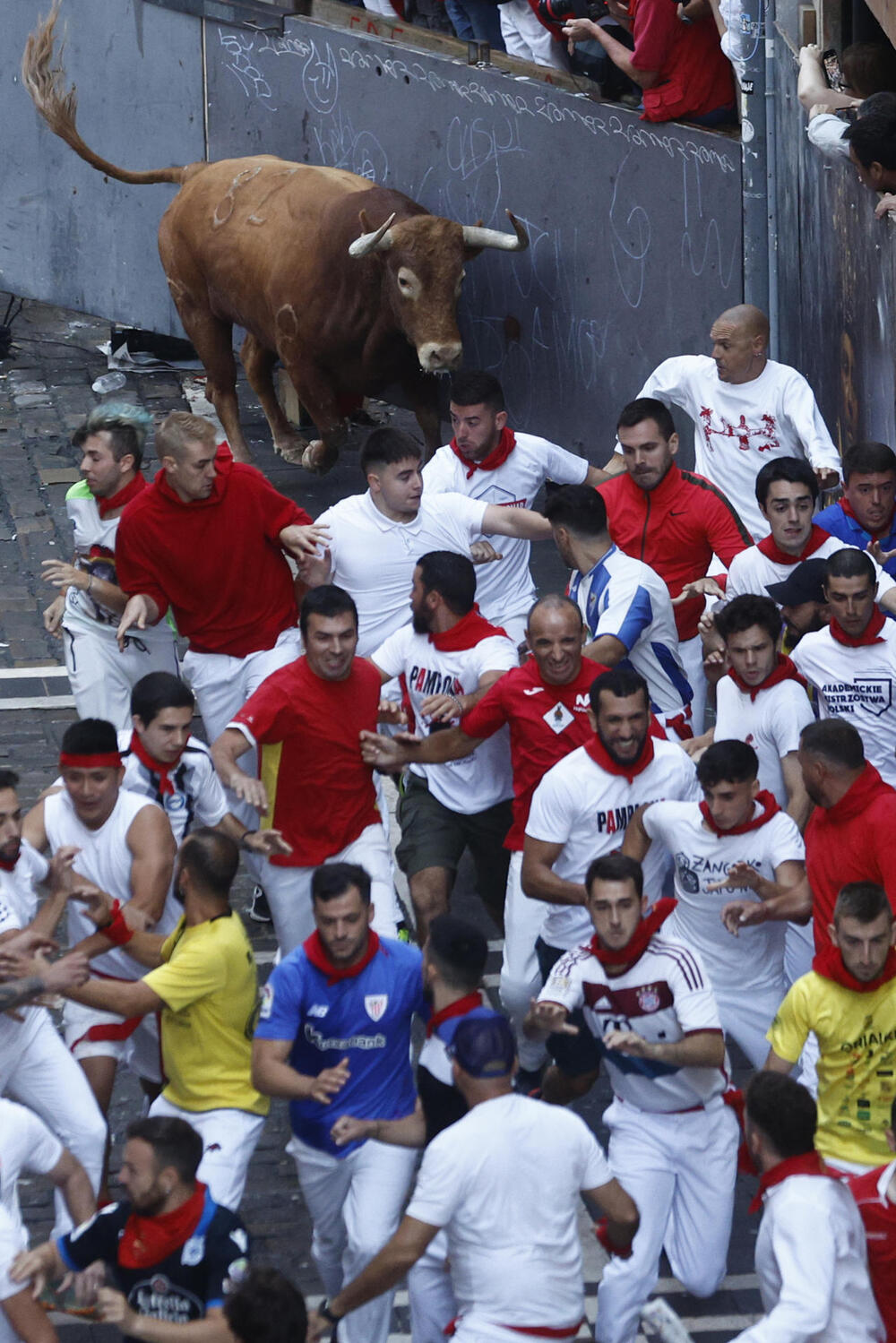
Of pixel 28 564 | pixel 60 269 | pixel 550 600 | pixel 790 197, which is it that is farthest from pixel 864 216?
pixel 60 269

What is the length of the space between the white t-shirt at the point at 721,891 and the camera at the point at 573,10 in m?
9.03

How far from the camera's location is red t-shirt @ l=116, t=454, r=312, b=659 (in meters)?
9.41

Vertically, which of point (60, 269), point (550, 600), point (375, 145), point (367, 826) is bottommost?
point (60, 269)

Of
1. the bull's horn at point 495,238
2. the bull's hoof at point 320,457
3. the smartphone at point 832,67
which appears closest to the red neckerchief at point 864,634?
the smartphone at point 832,67

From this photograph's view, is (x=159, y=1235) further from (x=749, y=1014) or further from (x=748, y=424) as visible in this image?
(x=748, y=424)

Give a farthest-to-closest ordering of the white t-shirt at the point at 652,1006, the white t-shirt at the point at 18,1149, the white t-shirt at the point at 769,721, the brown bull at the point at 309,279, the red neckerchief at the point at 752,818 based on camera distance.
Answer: the brown bull at the point at 309,279 < the white t-shirt at the point at 769,721 < the red neckerchief at the point at 752,818 < the white t-shirt at the point at 652,1006 < the white t-shirt at the point at 18,1149

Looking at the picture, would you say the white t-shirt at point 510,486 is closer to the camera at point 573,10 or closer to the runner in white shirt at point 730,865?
the runner in white shirt at point 730,865

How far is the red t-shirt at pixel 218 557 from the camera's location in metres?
9.41

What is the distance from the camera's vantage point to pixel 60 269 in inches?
800

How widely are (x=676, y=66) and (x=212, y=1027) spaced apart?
8908 millimetres

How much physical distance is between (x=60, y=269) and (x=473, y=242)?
709 cm

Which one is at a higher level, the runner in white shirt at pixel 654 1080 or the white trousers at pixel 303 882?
the runner in white shirt at pixel 654 1080

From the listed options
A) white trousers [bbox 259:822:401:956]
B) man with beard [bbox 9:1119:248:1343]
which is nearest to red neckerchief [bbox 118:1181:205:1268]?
man with beard [bbox 9:1119:248:1343]

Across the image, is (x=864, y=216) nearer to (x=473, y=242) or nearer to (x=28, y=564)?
(x=473, y=242)
